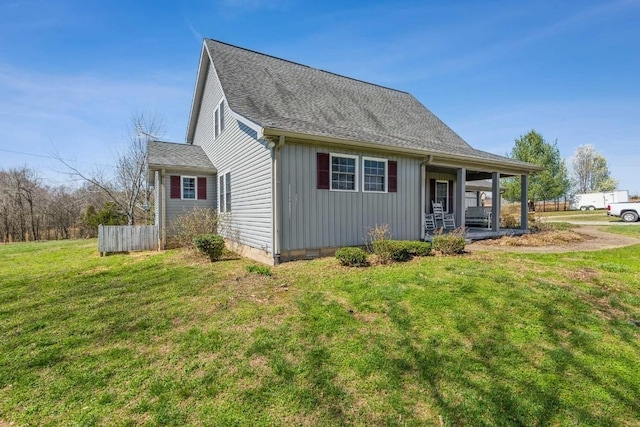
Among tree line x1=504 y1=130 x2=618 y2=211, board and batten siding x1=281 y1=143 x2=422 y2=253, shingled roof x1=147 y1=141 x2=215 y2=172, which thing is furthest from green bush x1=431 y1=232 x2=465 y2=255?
tree line x1=504 y1=130 x2=618 y2=211

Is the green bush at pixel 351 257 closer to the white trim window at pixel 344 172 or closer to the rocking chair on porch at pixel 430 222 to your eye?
the white trim window at pixel 344 172

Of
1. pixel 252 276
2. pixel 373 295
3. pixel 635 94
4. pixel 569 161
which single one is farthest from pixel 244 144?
pixel 569 161

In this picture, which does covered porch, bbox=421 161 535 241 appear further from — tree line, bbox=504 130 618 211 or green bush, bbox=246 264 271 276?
tree line, bbox=504 130 618 211

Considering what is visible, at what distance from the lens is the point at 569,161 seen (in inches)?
1976

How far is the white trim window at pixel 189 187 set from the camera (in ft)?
38.1

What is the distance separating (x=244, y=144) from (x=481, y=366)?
768cm

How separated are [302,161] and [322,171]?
585mm

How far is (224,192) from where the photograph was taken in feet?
36.0

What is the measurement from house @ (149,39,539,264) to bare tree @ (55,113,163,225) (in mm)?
9027

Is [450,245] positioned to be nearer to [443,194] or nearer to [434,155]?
[434,155]

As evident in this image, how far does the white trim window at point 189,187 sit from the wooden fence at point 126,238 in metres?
1.68

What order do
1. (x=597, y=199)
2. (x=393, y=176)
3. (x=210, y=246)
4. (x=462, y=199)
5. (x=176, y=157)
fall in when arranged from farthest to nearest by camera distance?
(x=597, y=199)
(x=176, y=157)
(x=462, y=199)
(x=393, y=176)
(x=210, y=246)

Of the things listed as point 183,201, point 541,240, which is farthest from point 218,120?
point 541,240

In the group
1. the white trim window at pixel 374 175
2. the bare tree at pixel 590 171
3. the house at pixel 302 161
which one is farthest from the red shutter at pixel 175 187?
the bare tree at pixel 590 171
